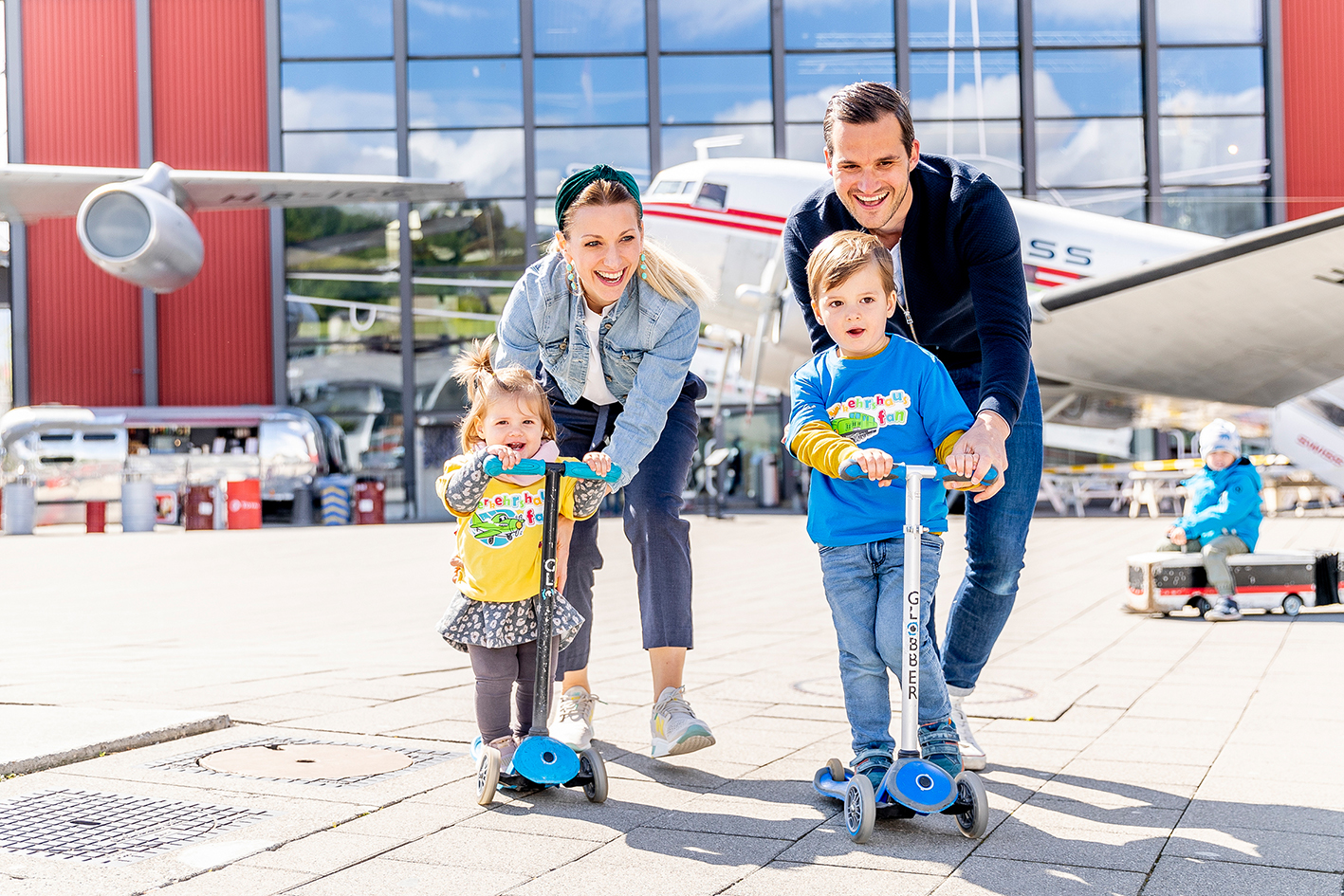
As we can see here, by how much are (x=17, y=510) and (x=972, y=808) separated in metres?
19.6

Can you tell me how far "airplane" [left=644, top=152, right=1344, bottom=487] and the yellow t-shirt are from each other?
31.1ft

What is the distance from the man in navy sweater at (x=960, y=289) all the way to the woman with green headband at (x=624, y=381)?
1.29 ft

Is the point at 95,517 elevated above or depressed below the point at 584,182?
below

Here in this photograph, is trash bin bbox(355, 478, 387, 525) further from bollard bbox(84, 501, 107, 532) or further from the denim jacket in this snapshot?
the denim jacket

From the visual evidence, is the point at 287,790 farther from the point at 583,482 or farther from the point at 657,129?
the point at 657,129

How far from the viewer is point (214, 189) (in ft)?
60.0

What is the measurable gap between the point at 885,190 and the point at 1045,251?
13.0m

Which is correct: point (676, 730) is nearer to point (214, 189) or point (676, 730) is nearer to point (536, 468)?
point (536, 468)

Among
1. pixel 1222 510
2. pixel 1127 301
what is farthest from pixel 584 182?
pixel 1127 301

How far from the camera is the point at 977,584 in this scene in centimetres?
300

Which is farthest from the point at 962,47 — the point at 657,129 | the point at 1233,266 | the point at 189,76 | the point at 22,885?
the point at 22,885

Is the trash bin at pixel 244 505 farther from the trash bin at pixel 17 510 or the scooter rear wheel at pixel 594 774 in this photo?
the scooter rear wheel at pixel 594 774

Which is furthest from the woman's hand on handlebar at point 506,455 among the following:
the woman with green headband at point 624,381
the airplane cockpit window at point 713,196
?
the airplane cockpit window at point 713,196

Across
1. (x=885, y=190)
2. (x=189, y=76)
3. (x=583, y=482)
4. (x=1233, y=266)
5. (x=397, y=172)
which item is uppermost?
(x=189, y=76)
